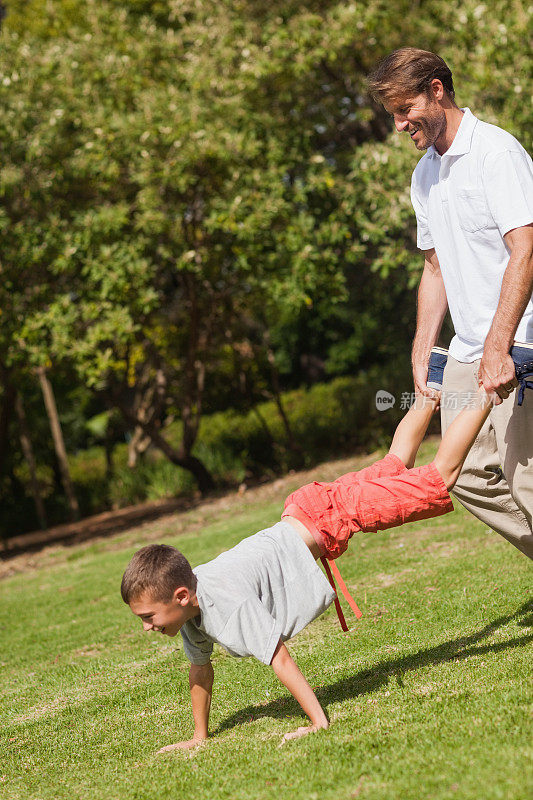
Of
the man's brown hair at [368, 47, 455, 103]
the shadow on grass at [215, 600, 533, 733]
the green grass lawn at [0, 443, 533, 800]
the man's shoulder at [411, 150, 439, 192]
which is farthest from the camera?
the shadow on grass at [215, 600, 533, 733]

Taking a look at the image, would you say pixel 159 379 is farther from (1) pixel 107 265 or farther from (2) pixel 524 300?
(2) pixel 524 300

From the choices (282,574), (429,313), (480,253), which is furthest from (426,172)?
(282,574)

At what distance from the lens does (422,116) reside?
10.9 ft

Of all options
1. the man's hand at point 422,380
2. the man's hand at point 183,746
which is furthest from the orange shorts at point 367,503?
the man's hand at point 183,746

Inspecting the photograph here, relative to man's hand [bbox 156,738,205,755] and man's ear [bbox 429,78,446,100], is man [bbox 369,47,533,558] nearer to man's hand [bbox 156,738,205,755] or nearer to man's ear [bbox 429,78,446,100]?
man's ear [bbox 429,78,446,100]

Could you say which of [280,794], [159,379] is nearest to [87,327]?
[159,379]

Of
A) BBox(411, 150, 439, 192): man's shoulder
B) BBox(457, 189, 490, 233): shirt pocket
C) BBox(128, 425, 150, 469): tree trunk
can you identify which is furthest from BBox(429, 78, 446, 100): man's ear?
BBox(128, 425, 150, 469): tree trunk

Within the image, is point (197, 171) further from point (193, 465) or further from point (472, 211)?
point (472, 211)

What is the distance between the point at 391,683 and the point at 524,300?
1617 millimetres

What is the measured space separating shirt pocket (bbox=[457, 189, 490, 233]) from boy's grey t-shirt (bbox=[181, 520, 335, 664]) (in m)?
1.31

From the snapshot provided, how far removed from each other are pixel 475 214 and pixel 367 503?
1128 mm

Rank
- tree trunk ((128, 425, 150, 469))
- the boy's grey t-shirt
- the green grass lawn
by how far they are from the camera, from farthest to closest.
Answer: tree trunk ((128, 425, 150, 469)), the boy's grey t-shirt, the green grass lawn

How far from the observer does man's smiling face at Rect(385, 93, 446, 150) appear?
330cm

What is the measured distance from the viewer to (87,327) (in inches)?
437
